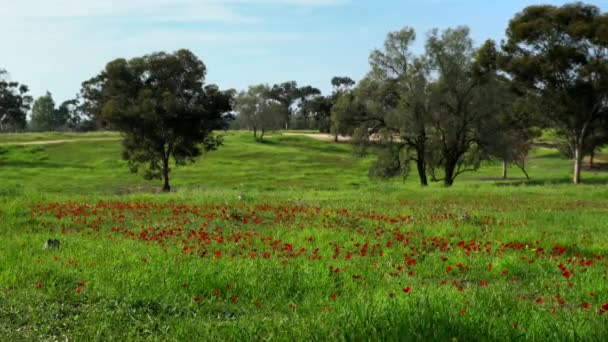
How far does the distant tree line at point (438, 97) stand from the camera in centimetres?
4147

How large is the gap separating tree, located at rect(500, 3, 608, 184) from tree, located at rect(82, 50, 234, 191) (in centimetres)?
2380

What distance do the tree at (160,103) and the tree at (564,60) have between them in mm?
23796

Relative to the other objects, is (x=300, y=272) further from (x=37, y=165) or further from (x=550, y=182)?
(x=37, y=165)

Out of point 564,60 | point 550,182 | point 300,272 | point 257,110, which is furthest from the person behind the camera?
point 257,110

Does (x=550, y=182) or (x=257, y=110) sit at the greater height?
(x=257, y=110)

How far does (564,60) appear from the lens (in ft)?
134

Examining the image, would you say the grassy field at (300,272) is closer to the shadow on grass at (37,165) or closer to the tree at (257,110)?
the shadow on grass at (37,165)

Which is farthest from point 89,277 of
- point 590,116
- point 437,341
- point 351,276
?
point 590,116

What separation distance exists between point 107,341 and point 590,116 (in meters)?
44.7

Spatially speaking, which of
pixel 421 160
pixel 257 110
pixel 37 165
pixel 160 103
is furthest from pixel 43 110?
pixel 421 160

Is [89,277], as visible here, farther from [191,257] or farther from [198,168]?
[198,168]

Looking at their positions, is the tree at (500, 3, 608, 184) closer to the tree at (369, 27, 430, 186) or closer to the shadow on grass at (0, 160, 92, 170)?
the tree at (369, 27, 430, 186)

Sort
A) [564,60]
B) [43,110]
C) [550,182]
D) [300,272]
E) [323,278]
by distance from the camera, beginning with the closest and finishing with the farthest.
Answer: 1. [323,278]
2. [300,272]
3. [564,60]
4. [550,182]
5. [43,110]

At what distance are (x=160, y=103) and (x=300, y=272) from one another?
121 ft
